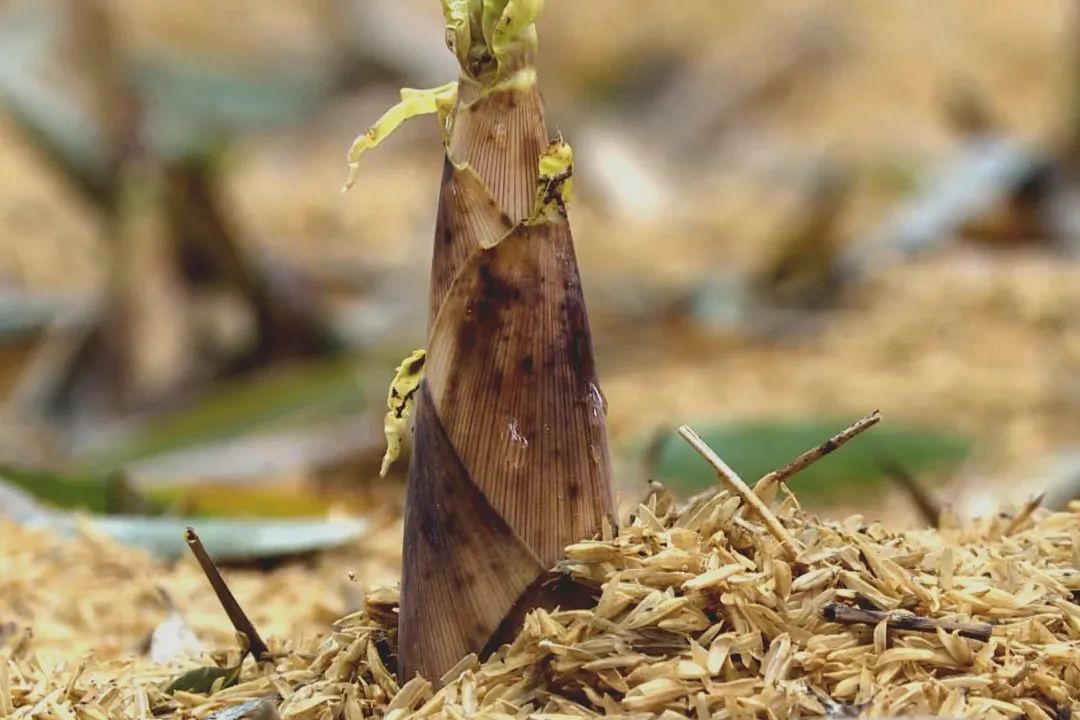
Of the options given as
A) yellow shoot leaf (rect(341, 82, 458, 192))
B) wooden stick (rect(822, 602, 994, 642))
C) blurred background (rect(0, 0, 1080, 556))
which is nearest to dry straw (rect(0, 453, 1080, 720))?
wooden stick (rect(822, 602, 994, 642))

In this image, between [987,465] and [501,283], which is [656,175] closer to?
[987,465]

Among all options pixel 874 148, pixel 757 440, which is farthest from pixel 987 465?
pixel 874 148

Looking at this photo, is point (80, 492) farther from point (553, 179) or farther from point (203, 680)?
point (553, 179)

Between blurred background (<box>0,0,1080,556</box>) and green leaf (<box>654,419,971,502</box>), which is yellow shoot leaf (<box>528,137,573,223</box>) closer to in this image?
blurred background (<box>0,0,1080,556</box>)

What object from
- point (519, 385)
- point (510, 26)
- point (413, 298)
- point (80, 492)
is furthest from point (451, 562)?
point (413, 298)

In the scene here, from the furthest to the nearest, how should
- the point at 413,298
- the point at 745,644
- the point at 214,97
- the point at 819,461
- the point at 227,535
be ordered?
the point at 214,97, the point at 413,298, the point at 819,461, the point at 227,535, the point at 745,644

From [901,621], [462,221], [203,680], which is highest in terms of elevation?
[462,221]

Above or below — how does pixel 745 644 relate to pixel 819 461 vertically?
below

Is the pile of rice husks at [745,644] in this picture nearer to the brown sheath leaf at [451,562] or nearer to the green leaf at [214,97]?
the brown sheath leaf at [451,562]
